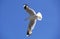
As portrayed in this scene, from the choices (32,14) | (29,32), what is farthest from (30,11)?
(29,32)

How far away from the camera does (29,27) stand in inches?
28.6

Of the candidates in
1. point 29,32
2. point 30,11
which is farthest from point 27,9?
point 29,32

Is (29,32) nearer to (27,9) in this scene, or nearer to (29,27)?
(29,27)

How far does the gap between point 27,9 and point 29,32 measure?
15 centimetres

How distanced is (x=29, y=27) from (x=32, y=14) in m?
0.09

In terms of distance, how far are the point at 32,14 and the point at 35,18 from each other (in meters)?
0.03

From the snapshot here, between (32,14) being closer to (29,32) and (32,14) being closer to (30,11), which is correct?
(30,11)

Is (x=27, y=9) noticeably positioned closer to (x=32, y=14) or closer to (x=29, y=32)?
(x=32, y=14)

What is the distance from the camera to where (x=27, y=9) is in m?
0.72

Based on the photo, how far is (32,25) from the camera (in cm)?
73

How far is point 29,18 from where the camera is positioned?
2.38ft

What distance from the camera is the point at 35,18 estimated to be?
708mm

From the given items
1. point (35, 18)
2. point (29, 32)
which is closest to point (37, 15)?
point (35, 18)

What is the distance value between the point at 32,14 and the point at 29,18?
4 cm
